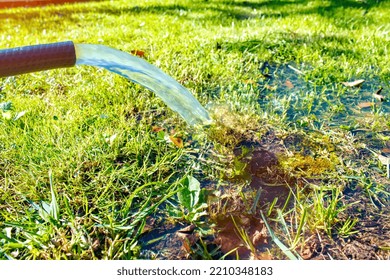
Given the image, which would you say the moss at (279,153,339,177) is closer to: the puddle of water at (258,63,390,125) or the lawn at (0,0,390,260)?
the lawn at (0,0,390,260)

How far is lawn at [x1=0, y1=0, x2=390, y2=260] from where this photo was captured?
5.16 ft

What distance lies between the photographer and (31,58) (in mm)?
1379

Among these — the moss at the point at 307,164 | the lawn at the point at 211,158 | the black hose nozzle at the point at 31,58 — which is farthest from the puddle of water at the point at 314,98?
the black hose nozzle at the point at 31,58

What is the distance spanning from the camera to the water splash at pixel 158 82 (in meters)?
2.01

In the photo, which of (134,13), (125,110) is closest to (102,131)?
(125,110)

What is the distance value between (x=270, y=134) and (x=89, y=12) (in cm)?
380

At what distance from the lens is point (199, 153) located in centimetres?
204

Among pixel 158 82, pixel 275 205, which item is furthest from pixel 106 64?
pixel 275 205

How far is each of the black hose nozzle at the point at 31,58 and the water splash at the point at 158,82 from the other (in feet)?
1.36

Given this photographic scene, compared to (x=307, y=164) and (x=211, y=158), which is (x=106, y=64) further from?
(x=307, y=164)

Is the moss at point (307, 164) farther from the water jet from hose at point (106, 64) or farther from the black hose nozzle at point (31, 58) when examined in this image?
the black hose nozzle at point (31, 58)

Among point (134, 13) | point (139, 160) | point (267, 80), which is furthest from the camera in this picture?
point (134, 13)

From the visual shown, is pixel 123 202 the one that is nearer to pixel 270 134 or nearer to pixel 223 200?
pixel 223 200

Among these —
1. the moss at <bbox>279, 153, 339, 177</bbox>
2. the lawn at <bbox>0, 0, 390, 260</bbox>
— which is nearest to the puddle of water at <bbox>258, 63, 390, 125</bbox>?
the lawn at <bbox>0, 0, 390, 260</bbox>
